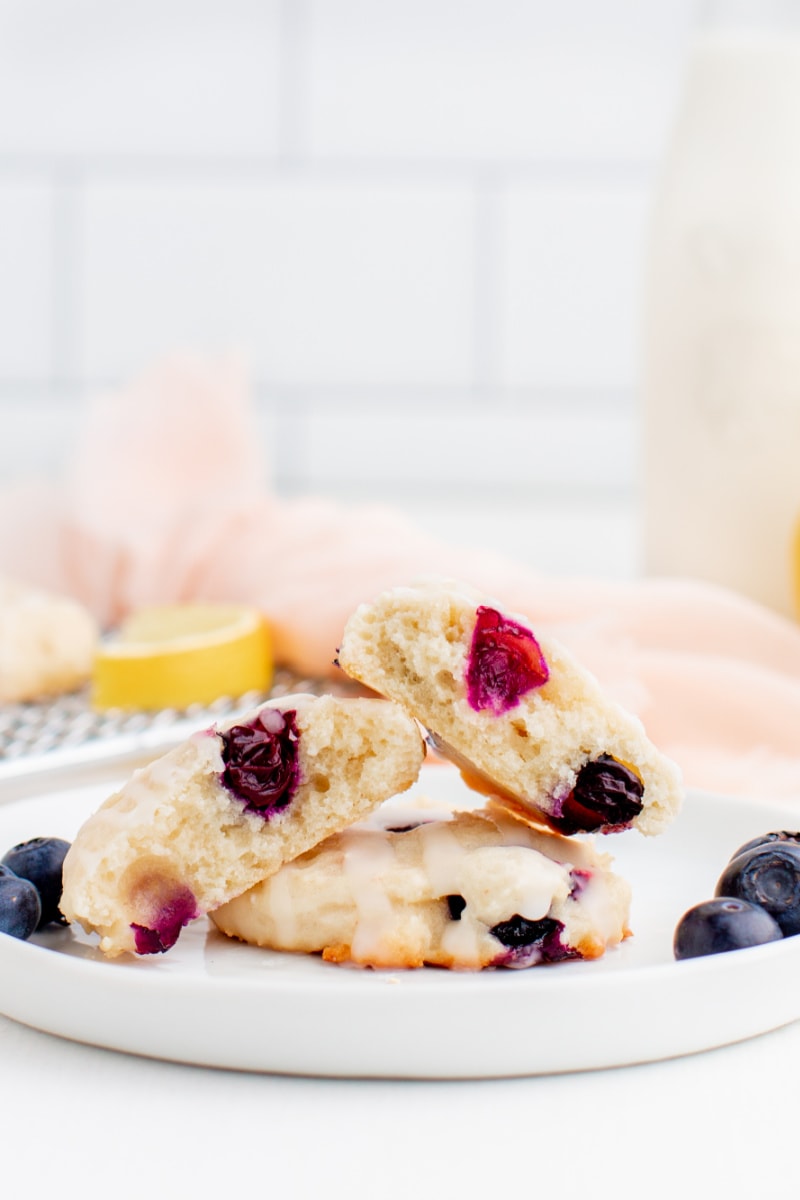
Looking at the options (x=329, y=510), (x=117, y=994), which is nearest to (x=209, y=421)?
(x=329, y=510)

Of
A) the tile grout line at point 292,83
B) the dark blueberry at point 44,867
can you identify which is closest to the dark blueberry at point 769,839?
the dark blueberry at point 44,867

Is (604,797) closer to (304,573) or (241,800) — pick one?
(241,800)

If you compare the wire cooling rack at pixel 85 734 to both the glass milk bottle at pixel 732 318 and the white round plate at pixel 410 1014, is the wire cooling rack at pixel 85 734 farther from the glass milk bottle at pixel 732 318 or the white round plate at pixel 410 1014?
the glass milk bottle at pixel 732 318

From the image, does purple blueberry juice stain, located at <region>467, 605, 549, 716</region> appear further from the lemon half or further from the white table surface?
the lemon half

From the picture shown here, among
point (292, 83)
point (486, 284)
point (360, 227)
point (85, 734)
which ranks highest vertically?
point (292, 83)

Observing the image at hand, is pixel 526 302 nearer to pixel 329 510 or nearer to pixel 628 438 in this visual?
pixel 628 438

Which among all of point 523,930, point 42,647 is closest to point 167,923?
point 523,930
